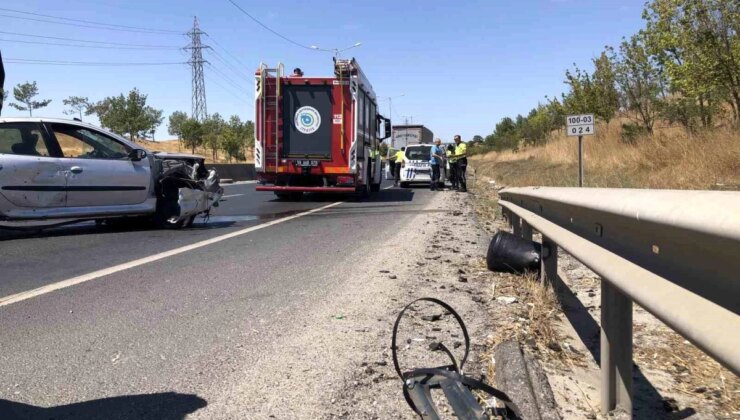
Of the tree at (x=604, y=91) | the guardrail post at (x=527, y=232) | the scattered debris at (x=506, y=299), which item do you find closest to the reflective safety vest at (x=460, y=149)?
the tree at (x=604, y=91)

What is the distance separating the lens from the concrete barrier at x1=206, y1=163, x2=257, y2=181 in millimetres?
32125

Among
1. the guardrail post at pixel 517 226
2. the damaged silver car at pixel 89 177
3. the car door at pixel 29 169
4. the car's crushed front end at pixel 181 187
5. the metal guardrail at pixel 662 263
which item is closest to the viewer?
the metal guardrail at pixel 662 263

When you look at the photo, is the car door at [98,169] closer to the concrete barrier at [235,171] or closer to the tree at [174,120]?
the concrete barrier at [235,171]

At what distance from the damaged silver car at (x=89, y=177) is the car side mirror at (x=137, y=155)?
2cm

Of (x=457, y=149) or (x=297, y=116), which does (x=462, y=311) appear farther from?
(x=457, y=149)

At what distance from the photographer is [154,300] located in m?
4.84

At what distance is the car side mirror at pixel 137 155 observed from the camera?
9.36 metres

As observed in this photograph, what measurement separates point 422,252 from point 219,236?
3.31 m

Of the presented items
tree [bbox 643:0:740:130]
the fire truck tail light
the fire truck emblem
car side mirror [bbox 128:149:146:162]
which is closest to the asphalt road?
car side mirror [bbox 128:149:146:162]

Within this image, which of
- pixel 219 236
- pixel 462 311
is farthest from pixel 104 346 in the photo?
pixel 219 236

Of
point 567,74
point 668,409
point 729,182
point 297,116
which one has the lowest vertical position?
point 668,409

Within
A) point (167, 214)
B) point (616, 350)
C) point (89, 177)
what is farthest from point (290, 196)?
point (616, 350)

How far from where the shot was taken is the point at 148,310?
14.9 ft

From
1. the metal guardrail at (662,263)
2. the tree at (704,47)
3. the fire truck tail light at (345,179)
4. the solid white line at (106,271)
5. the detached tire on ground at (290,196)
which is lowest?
the solid white line at (106,271)
